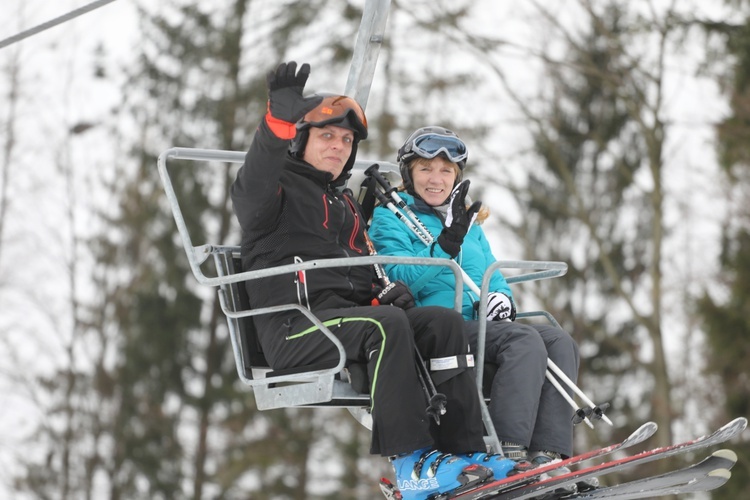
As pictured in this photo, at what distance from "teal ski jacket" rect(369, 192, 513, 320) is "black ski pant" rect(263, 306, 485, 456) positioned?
35 cm

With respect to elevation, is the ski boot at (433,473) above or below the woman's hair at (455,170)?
below

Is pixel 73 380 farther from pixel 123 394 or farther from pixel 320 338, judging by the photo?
pixel 320 338

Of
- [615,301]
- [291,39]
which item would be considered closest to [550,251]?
[615,301]

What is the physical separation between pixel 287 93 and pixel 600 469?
5.55ft

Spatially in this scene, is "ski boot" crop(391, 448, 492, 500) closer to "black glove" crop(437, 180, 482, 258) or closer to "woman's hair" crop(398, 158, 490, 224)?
"black glove" crop(437, 180, 482, 258)

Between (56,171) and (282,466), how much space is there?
5.91 metres

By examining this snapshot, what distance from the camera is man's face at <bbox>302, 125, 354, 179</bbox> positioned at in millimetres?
4602

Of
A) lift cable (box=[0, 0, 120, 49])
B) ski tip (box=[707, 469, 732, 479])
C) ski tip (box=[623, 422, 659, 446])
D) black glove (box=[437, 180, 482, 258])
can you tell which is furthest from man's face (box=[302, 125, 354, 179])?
ski tip (box=[707, 469, 732, 479])

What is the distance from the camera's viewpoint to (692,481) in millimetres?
3994

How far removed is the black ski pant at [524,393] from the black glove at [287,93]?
1098 mm

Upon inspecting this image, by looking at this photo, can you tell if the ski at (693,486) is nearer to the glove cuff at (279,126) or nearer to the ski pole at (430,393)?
the ski pole at (430,393)

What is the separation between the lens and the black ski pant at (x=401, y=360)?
4.09 m

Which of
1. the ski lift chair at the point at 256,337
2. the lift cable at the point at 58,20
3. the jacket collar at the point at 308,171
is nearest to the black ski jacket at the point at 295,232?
the jacket collar at the point at 308,171

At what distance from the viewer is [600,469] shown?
12.6 feet
